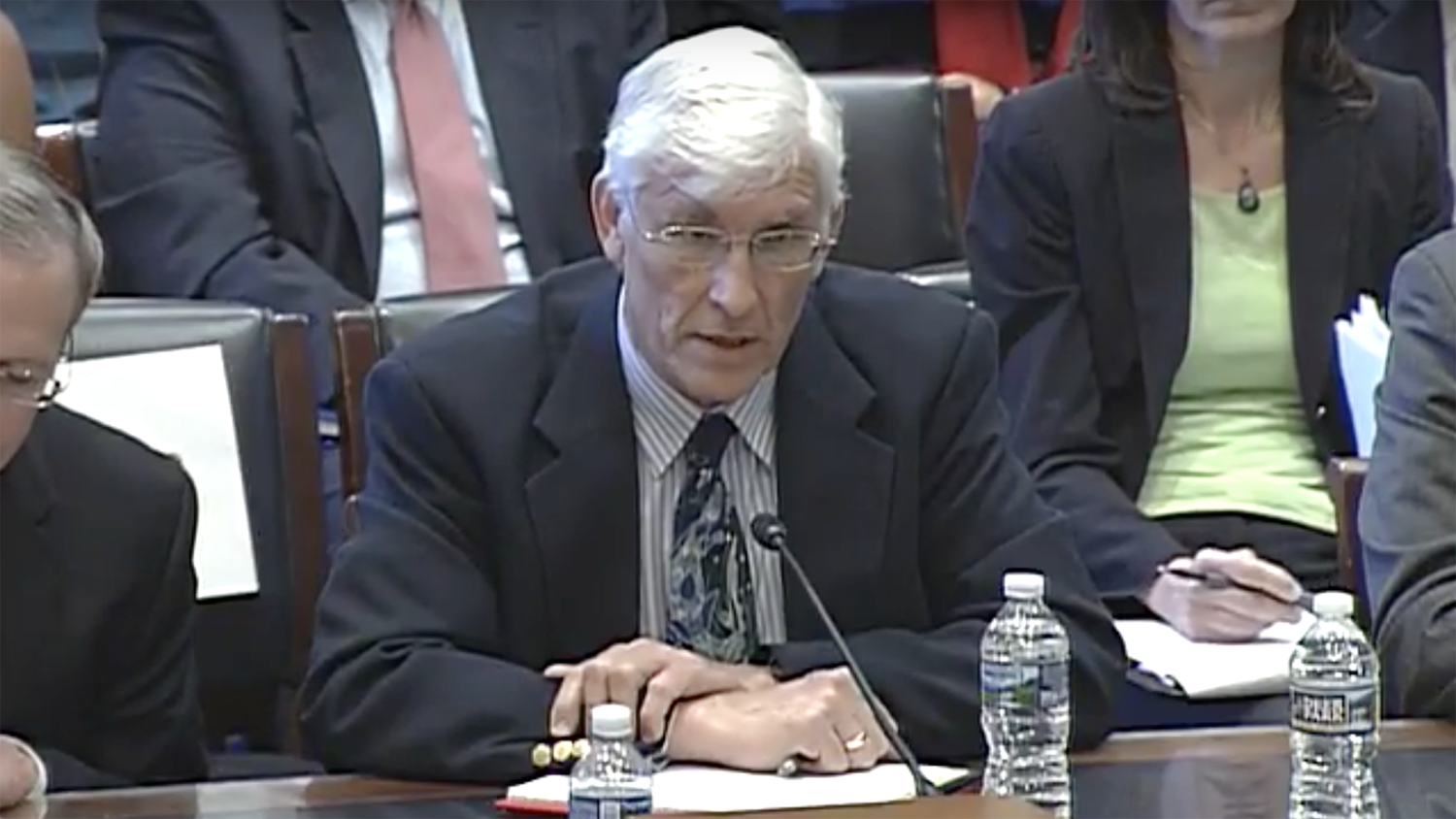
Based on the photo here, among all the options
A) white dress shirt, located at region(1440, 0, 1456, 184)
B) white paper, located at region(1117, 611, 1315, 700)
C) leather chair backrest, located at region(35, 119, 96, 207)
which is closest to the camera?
white paper, located at region(1117, 611, 1315, 700)

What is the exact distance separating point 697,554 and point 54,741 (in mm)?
501

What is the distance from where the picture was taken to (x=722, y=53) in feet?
6.72

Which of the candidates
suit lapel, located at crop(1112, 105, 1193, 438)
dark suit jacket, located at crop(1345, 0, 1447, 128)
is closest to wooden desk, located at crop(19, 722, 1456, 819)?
suit lapel, located at crop(1112, 105, 1193, 438)

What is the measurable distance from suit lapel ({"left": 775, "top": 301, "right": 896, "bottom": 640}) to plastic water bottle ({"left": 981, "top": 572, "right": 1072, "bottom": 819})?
0.77 feet

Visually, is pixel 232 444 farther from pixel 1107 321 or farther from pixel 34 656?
pixel 1107 321

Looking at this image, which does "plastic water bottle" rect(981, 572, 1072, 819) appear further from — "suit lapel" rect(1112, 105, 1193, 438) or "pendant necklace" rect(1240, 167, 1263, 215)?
"pendant necklace" rect(1240, 167, 1263, 215)

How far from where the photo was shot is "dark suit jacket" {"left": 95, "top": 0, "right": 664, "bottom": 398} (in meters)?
3.15

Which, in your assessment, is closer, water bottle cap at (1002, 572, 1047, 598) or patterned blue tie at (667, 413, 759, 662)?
water bottle cap at (1002, 572, 1047, 598)

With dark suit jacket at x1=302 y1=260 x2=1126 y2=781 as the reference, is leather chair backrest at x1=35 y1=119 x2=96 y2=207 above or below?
above

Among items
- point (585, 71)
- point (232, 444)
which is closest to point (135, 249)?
point (585, 71)

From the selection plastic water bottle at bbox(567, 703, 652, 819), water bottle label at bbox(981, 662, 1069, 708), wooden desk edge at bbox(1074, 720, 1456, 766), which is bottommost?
wooden desk edge at bbox(1074, 720, 1456, 766)

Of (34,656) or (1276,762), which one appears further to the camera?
(34,656)

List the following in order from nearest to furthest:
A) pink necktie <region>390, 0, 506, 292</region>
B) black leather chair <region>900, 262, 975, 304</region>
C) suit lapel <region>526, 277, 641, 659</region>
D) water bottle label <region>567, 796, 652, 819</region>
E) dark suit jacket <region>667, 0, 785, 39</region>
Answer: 1. water bottle label <region>567, 796, 652, 819</region>
2. suit lapel <region>526, 277, 641, 659</region>
3. black leather chair <region>900, 262, 975, 304</region>
4. pink necktie <region>390, 0, 506, 292</region>
5. dark suit jacket <region>667, 0, 785, 39</region>

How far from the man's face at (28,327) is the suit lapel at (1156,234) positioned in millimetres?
1298
